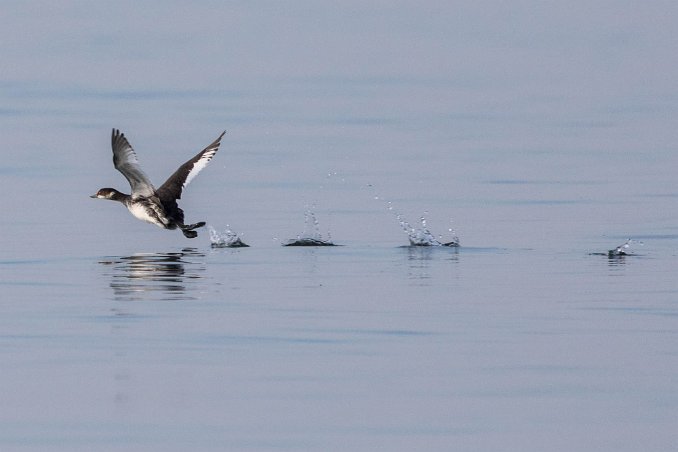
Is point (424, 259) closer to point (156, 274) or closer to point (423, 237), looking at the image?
point (423, 237)

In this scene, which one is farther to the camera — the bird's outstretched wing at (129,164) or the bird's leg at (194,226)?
the bird's outstretched wing at (129,164)

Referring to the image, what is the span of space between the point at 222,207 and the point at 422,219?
11.7 feet

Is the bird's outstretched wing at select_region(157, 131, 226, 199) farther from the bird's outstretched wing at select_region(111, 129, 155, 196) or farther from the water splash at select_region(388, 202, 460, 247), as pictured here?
the water splash at select_region(388, 202, 460, 247)

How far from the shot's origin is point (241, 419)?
8.88 meters

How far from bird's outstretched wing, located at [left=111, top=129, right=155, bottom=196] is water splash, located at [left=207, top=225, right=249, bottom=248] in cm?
95

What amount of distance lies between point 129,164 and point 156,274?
10.8 feet

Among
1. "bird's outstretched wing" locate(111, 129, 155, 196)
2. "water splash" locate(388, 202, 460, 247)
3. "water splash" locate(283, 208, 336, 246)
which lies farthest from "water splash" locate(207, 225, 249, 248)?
"water splash" locate(388, 202, 460, 247)

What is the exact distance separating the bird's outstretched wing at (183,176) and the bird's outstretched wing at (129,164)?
0.18 m

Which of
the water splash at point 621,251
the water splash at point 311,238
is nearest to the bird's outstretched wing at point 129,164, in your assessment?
the water splash at point 311,238

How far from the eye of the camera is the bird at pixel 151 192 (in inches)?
709

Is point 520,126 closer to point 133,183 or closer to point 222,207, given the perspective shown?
point 222,207

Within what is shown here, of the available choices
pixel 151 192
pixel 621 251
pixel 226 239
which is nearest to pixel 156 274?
pixel 226 239

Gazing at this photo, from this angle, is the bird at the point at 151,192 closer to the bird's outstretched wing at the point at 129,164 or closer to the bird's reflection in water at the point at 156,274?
the bird's outstretched wing at the point at 129,164

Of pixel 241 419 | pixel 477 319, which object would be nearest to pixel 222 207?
pixel 477 319
